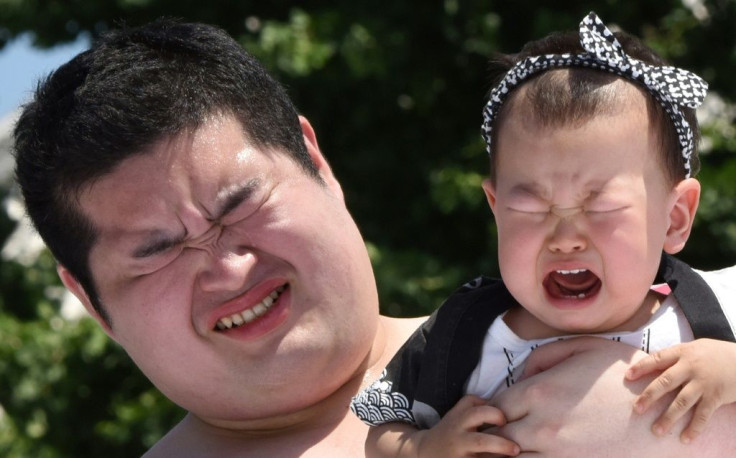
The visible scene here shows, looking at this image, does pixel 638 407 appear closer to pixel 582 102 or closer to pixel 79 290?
pixel 582 102

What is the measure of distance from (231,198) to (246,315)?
0.80 ft

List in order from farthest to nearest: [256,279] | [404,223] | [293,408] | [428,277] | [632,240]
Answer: [404,223]
[428,277]
[293,408]
[256,279]
[632,240]

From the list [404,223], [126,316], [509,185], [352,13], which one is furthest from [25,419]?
[509,185]

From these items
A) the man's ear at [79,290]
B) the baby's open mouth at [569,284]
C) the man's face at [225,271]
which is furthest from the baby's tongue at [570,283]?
the man's ear at [79,290]

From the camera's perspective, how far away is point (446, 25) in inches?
184

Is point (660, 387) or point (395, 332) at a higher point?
point (660, 387)

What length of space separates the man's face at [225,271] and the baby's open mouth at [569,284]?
63 cm

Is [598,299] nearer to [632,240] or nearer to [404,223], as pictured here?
[632,240]

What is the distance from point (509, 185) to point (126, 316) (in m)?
0.95

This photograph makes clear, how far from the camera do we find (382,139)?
16.8ft

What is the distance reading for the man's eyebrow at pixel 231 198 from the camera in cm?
228

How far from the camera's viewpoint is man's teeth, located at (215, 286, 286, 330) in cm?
229

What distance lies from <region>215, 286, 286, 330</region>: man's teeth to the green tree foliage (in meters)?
2.04

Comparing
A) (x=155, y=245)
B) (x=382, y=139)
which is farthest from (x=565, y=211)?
(x=382, y=139)
